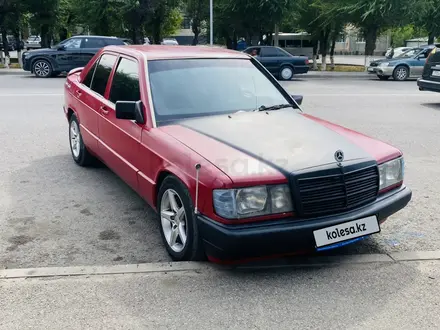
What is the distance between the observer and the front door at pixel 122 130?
174 inches

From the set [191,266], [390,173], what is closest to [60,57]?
[191,266]

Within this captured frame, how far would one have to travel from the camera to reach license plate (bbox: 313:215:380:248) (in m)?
3.35

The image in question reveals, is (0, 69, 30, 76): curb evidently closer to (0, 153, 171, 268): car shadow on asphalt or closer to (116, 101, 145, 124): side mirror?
(0, 153, 171, 268): car shadow on asphalt

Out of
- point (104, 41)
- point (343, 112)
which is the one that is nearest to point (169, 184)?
point (343, 112)

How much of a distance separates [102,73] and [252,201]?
3144 millimetres

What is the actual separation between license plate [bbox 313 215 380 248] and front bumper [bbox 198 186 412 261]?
0.11 feet

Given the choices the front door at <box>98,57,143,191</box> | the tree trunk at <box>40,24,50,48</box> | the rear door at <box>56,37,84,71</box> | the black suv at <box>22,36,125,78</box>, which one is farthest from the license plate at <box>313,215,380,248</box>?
the tree trunk at <box>40,24,50,48</box>

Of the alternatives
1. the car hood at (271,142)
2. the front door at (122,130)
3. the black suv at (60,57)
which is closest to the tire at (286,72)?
the black suv at (60,57)

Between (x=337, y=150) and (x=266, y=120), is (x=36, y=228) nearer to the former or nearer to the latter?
(x=266, y=120)

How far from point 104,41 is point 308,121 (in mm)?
17484

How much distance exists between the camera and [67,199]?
5.31 meters

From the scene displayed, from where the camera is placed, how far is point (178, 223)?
3.75 metres

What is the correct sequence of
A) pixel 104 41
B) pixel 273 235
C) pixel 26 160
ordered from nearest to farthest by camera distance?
pixel 273 235 → pixel 26 160 → pixel 104 41

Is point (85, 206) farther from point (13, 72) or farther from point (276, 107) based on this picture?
point (13, 72)
